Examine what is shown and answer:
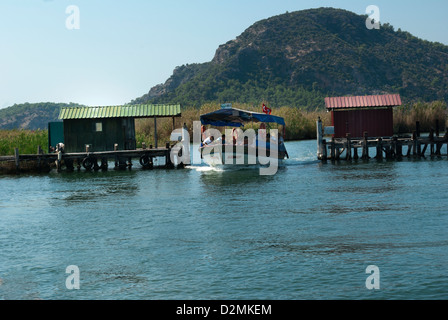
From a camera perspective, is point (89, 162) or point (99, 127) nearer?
point (89, 162)

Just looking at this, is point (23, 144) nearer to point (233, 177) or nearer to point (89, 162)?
point (89, 162)

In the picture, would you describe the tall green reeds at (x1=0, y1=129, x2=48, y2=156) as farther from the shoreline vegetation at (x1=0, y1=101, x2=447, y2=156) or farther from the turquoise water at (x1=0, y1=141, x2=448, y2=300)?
the turquoise water at (x1=0, y1=141, x2=448, y2=300)

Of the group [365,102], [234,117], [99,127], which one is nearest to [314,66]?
[365,102]

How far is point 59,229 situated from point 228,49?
167 m

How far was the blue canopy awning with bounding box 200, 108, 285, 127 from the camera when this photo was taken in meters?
42.5

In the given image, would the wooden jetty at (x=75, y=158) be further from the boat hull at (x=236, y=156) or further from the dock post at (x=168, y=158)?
the boat hull at (x=236, y=156)

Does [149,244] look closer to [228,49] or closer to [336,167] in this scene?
[336,167]

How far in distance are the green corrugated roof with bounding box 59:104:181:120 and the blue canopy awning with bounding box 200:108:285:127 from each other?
4815mm

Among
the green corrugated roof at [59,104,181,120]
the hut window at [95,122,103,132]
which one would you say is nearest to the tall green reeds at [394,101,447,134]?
the green corrugated roof at [59,104,181,120]

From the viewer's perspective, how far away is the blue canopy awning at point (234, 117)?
4249 centimetres

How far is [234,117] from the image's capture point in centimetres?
4456

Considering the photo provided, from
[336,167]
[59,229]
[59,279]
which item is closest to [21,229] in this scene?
[59,229]

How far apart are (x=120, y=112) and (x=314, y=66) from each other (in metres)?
124

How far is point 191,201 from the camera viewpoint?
30.6 m
